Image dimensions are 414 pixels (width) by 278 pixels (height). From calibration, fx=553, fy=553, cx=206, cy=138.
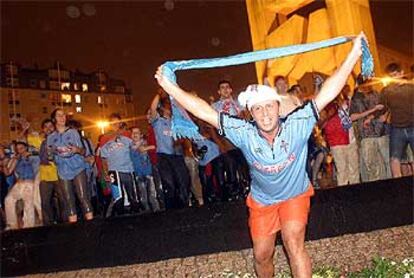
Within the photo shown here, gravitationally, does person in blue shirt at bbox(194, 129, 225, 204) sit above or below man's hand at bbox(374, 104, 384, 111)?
below

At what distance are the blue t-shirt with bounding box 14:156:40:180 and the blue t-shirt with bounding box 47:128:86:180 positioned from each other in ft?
2.74

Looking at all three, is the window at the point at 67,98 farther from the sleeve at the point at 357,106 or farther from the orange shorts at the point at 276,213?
the orange shorts at the point at 276,213

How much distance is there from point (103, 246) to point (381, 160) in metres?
4.31

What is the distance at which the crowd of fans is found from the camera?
7.78 m

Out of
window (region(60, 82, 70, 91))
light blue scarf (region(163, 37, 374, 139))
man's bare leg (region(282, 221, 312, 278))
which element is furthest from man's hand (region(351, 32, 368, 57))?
window (region(60, 82, 70, 91))

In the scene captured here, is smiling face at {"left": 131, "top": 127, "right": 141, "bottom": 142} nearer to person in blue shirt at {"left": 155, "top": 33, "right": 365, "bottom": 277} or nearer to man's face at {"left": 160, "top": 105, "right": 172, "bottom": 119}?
man's face at {"left": 160, "top": 105, "right": 172, "bottom": 119}

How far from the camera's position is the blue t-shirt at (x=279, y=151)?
4262mm

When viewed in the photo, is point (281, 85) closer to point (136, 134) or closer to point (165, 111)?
point (165, 111)

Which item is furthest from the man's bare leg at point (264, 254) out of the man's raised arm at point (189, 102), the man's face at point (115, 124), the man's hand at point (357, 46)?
the man's face at point (115, 124)

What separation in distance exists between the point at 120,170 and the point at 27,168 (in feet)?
4.85

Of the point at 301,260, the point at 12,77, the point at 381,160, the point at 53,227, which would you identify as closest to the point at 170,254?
the point at 53,227

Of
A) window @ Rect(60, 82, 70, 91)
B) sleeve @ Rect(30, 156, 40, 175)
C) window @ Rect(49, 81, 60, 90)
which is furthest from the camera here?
window @ Rect(60, 82, 70, 91)

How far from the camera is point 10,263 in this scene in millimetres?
6590

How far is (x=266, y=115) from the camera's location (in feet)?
13.9
